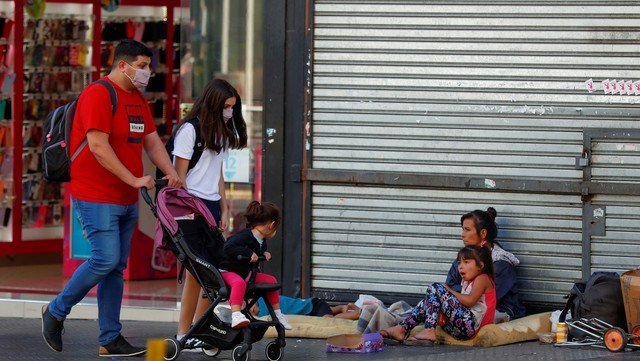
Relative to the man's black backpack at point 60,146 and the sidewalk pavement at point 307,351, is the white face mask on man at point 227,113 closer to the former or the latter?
the man's black backpack at point 60,146

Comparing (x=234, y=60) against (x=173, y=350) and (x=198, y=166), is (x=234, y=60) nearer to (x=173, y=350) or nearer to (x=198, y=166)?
(x=198, y=166)

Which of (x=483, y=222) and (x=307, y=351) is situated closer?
(x=307, y=351)

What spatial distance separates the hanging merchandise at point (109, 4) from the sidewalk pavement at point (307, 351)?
440 centimetres

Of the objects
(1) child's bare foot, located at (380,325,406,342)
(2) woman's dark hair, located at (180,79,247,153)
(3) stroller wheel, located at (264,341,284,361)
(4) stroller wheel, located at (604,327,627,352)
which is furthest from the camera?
(1) child's bare foot, located at (380,325,406,342)

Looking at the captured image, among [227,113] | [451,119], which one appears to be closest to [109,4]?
[451,119]

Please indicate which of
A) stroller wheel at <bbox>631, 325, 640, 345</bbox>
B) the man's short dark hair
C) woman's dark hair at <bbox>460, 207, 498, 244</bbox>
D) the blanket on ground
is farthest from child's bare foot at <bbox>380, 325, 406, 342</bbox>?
the man's short dark hair

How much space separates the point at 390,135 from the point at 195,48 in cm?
172

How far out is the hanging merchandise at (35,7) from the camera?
43.0 ft

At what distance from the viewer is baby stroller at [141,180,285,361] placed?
811 cm

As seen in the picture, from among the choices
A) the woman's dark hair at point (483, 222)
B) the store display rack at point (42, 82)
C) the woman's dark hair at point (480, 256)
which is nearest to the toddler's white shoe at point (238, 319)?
the woman's dark hair at point (480, 256)

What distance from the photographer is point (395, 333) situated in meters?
9.20

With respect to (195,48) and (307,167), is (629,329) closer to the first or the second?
(307,167)

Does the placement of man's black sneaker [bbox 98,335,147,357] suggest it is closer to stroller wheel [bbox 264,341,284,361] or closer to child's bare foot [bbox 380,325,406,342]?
stroller wheel [bbox 264,341,284,361]

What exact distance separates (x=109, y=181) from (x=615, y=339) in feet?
10.9
